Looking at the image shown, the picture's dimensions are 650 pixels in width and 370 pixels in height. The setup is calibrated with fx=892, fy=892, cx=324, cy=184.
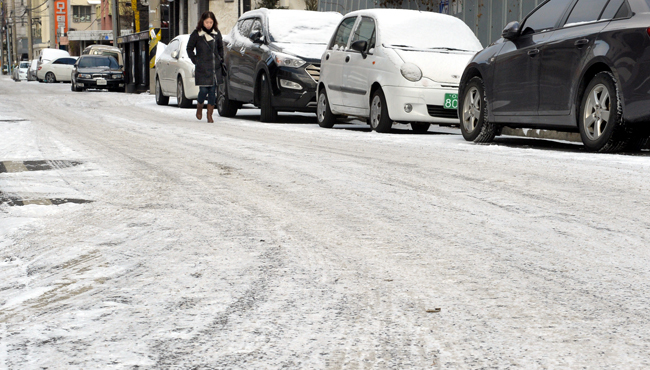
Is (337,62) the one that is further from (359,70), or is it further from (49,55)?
(49,55)

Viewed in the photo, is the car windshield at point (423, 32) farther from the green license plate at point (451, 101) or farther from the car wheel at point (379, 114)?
the green license plate at point (451, 101)

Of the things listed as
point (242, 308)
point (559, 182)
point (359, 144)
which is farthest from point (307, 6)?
point (242, 308)

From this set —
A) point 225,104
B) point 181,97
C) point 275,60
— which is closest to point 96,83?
point 181,97

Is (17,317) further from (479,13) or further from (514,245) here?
(479,13)

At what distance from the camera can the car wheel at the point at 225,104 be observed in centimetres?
1566

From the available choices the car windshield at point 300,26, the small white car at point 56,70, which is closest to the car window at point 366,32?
the car windshield at point 300,26

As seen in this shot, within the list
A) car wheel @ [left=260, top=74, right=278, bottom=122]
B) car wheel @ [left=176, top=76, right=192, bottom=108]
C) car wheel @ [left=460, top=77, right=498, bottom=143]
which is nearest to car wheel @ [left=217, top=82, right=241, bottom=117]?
car wheel @ [left=260, top=74, right=278, bottom=122]

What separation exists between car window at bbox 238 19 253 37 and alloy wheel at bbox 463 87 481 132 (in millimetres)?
6124

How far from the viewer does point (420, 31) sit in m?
11.8

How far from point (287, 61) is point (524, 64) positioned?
5523mm

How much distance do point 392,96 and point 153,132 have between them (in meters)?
2.92

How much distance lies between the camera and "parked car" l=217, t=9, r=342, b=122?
13.6 meters

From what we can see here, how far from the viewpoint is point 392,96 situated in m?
10.9

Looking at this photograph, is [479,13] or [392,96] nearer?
[392,96]
